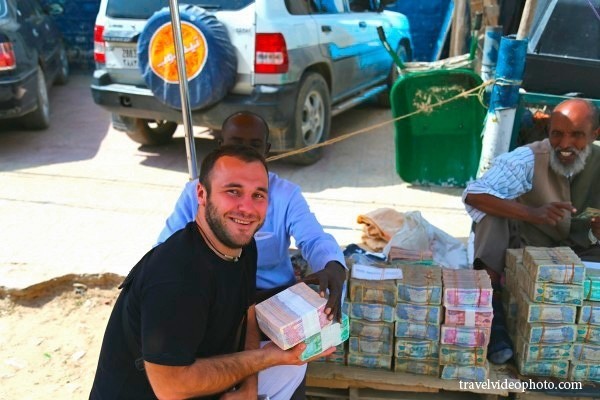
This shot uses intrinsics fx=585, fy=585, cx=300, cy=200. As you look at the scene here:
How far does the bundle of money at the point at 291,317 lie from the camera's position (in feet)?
6.66

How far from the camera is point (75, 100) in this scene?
9.21 meters

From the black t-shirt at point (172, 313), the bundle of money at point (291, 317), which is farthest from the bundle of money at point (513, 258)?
the black t-shirt at point (172, 313)

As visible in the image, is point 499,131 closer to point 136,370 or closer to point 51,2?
point 136,370

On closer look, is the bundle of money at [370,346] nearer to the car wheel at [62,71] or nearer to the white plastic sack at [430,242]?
the white plastic sack at [430,242]

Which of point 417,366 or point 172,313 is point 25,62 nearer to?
point 417,366

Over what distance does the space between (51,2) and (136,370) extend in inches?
433

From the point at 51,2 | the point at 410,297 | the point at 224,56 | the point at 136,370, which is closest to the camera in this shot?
the point at 136,370

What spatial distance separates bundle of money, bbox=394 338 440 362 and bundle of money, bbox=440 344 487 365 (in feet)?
0.13

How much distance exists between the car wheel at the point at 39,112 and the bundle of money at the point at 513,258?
598cm

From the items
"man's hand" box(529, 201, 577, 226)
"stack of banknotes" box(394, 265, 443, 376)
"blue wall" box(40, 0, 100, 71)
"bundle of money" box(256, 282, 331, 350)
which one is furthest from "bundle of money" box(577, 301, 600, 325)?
"blue wall" box(40, 0, 100, 71)

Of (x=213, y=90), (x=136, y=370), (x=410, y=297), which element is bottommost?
(x=410, y=297)

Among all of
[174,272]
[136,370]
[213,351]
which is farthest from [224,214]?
[136,370]

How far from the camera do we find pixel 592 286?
8.91 ft

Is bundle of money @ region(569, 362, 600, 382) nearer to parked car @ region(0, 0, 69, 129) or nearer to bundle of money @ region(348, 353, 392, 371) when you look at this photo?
bundle of money @ region(348, 353, 392, 371)
